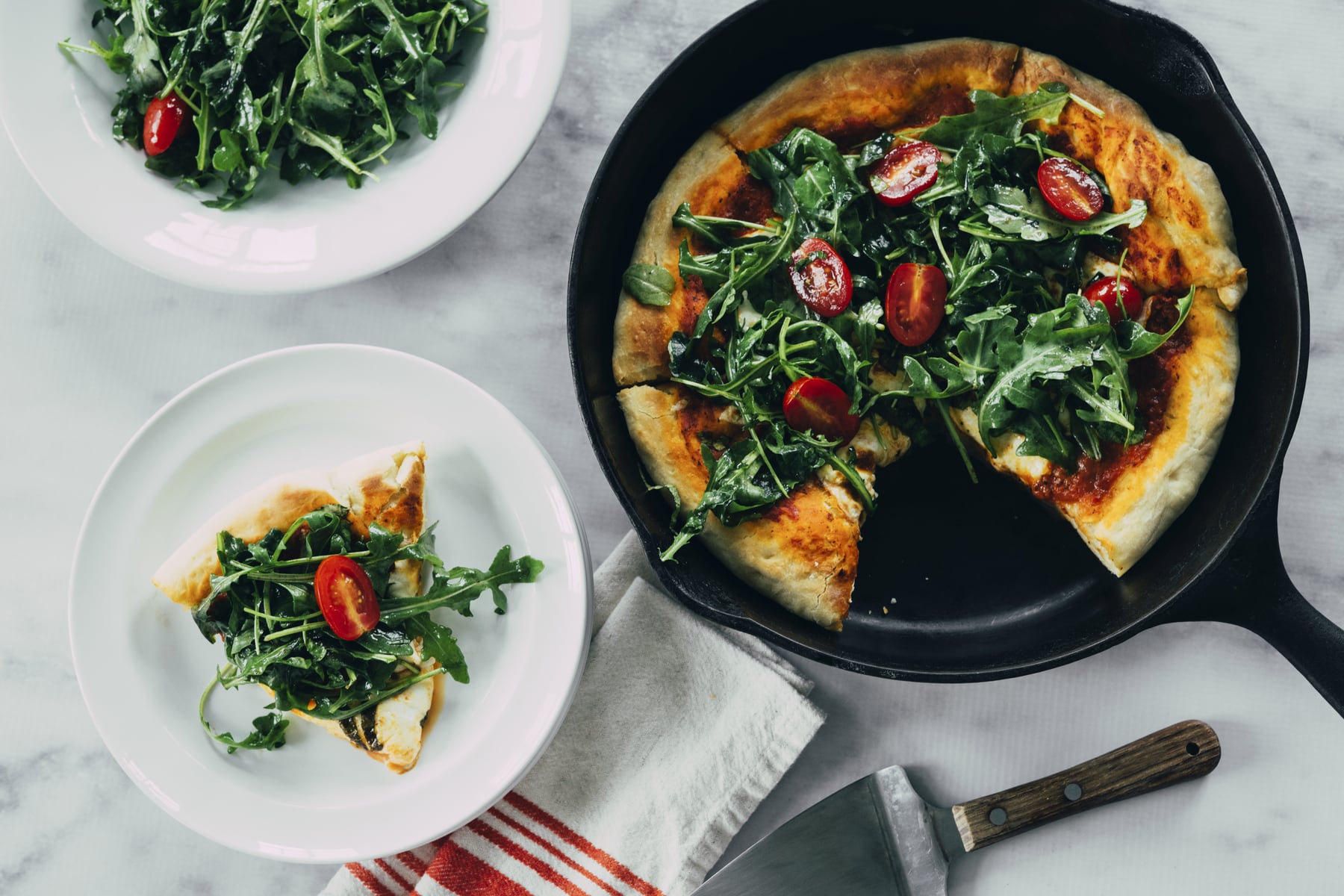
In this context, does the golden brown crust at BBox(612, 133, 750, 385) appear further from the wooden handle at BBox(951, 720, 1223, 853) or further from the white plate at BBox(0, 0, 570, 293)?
the wooden handle at BBox(951, 720, 1223, 853)

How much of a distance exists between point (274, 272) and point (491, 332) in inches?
27.0

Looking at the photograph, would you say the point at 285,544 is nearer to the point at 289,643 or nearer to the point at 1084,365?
the point at 289,643

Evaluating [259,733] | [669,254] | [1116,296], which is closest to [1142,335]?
[1116,296]

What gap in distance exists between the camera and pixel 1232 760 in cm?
317

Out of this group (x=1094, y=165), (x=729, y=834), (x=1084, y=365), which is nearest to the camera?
(x=1084, y=365)

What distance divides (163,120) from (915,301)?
213cm

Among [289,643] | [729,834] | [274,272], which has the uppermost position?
[274,272]

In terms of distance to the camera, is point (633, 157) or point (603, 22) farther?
point (603, 22)

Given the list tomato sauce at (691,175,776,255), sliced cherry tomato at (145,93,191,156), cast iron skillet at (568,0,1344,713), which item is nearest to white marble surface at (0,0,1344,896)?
cast iron skillet at (568,0,1344,713)

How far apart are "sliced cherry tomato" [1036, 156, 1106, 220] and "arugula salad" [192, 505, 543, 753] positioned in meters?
1.76

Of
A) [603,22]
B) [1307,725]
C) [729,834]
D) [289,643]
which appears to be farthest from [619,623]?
[1307,725]

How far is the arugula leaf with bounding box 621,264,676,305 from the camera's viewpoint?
282 cm

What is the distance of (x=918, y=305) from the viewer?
274 cm

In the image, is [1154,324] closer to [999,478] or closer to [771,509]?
[999,478]
